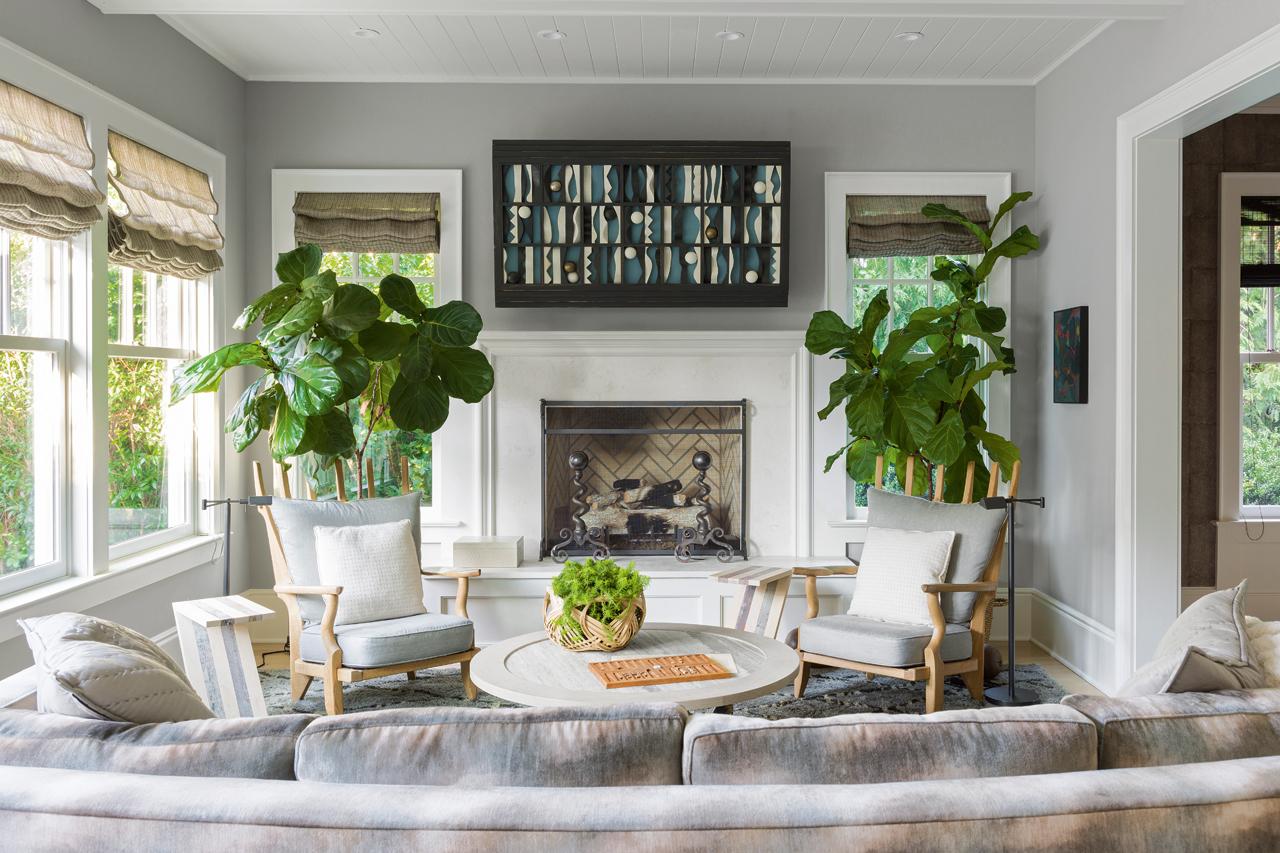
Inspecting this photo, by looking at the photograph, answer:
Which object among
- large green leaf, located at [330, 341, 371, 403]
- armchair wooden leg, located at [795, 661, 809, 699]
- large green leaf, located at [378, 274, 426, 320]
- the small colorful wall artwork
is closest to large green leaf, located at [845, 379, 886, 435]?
the small colorful wall artwork

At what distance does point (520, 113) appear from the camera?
5.23 metres

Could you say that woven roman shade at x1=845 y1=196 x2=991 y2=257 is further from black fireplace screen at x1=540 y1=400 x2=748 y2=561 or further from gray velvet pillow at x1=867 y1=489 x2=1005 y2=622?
gray velvet pillow at x1=867 y1=489 x2=1005 y2=622

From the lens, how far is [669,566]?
5133mm

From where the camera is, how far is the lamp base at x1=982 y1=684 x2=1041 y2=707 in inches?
165

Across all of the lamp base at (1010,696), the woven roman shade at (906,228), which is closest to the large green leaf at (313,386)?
the woven roman shade at (906,228)

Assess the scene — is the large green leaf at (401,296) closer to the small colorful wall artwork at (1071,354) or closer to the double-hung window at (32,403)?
the double-hung window at (32,403)

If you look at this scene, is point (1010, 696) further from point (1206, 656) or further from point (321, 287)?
point (321, 287)

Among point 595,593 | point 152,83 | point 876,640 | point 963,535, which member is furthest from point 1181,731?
point 152,83

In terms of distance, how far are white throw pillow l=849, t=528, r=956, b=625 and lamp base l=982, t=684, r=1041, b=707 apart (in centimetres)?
53

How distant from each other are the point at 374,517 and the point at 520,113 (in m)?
2.27

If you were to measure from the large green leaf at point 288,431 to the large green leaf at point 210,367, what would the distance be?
8.6 inches

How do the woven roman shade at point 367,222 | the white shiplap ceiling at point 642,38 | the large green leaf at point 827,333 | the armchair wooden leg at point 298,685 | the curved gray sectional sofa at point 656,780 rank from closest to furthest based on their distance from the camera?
the curved gray sectional sofa at point 656,780 < the white shiplap ceiling at point 642,38 < the armchair wooden leg at point 298,685 < the large green leaf at point 827,333 < the woven roman shade at point 367,222

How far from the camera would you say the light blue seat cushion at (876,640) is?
388 cm

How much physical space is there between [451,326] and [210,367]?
102cm
